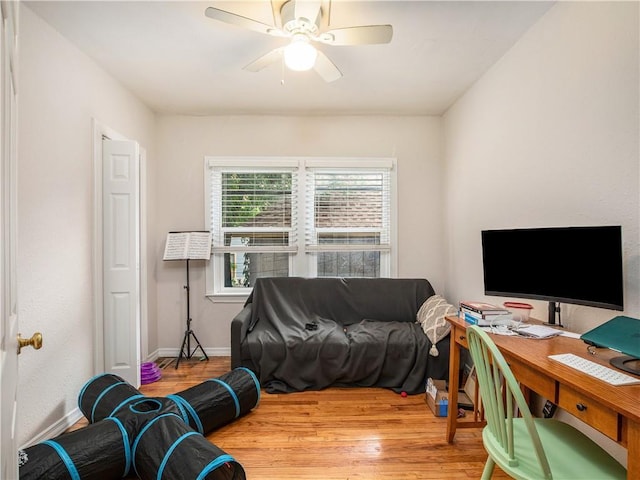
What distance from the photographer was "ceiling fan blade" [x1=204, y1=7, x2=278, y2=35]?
5.67ft

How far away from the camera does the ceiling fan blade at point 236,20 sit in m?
1.73

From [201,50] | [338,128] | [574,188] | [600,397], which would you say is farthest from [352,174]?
[600,397]

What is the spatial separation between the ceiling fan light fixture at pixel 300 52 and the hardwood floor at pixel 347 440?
2.37m

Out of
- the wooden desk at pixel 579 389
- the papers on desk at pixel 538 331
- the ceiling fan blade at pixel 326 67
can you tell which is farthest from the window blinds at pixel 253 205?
the wooden desk at pixel 579 389

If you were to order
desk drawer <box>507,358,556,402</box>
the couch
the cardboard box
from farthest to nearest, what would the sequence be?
the couch < the cardboard box < desk drawer <box>507,358,556,402</box>

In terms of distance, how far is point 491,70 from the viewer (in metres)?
2.69

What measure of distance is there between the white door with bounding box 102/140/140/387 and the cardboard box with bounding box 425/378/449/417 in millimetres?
2387

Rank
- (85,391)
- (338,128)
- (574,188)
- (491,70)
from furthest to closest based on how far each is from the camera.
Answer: (338,128) → (491,70) → (85,391) → (574,188)

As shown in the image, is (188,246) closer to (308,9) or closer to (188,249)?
(188,249)

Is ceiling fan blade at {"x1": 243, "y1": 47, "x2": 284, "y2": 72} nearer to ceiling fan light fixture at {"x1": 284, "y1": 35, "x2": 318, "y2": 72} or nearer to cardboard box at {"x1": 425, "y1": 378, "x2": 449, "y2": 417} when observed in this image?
ceiling fan light fixture at {"x1": 284, "y1": 35, "x2": 318, "y2": 72}

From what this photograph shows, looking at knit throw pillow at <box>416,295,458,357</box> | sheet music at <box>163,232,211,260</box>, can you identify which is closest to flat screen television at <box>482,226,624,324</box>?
knit throw pillow at <box>416,295,458,357</box>

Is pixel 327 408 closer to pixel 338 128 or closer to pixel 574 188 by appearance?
pixel 574 188

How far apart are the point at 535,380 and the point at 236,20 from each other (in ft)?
7.43

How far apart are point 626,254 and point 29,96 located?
3.32 m
